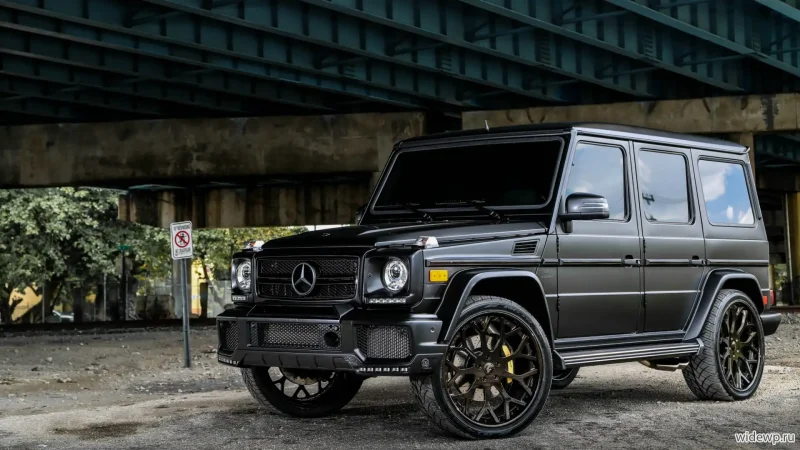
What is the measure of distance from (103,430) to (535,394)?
343 centimetres

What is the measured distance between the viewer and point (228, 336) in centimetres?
917

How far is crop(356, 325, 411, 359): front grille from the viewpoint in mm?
8133

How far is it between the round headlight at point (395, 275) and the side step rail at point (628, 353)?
150 centimetres

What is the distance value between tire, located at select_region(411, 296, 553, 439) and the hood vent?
419mm

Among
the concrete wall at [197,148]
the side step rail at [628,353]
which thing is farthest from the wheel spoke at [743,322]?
the concrete wall at [197,148]

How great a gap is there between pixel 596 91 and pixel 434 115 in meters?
4.59

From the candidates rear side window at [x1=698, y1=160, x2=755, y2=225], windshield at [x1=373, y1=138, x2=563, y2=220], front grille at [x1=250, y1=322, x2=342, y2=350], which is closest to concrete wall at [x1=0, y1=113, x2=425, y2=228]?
rear side window at [x1=698, y1=160, x2=755, y2=225]

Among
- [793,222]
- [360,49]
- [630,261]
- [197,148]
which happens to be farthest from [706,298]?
[793,222]

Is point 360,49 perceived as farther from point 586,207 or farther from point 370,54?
point 586,207

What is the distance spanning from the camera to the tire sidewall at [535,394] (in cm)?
828

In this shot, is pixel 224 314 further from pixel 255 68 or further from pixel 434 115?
pixel 434 115

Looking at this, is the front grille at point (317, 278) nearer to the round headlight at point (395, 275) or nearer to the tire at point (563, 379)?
the round headlight at point (395, 275)

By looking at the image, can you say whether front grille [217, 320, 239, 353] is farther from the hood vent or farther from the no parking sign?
the no parking sign

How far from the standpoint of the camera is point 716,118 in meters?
33.3
